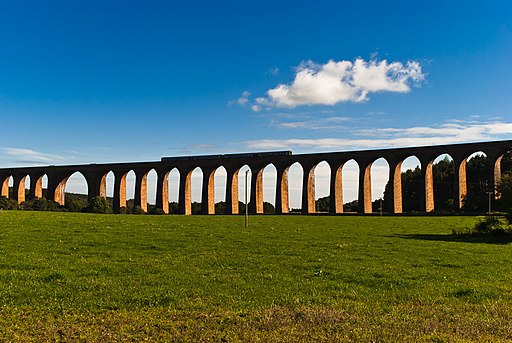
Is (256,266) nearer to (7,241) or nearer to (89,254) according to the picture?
(89,254)

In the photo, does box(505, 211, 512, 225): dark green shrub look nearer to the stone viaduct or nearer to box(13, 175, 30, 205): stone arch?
the stone viaduct

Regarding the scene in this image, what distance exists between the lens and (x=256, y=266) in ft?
39.6

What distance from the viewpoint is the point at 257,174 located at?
2938 inches

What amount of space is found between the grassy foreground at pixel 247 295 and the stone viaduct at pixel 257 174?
4668cm

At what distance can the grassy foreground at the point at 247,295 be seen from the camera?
6.44 metres

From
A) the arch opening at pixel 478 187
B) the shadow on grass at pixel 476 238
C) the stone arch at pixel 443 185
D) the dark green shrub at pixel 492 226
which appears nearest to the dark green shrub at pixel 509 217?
the dark green shrub at pixel 492 226

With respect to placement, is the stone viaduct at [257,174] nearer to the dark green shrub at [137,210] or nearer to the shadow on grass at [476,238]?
the dark green shrub at [137,210]

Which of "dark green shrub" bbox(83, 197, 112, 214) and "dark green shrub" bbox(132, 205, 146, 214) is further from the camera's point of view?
"dark green shrub" bbox(132, 205, 146, 214)

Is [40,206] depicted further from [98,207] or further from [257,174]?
[257,174]

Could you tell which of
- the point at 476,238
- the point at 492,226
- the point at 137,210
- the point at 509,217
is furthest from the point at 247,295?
the point at 137,210

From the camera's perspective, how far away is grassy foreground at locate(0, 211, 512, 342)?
6.44 meters

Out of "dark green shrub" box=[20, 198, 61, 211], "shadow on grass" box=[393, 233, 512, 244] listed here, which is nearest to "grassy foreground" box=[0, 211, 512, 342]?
"shadow on grass" box=[393, 233, 512, 244]

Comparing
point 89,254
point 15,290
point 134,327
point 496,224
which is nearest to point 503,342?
point 134,327

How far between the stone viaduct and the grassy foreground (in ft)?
153
